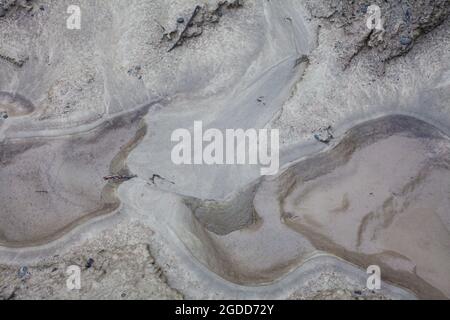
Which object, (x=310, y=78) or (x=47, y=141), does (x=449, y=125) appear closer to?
(x=310, y=78)

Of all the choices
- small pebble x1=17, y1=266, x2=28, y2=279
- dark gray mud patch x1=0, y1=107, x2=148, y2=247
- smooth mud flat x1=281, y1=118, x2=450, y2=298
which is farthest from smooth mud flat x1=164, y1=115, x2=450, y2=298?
small pebble x1=17, y1=266, x2=28, y2=279

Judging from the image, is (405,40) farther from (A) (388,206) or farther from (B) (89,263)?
(B) (89,263)

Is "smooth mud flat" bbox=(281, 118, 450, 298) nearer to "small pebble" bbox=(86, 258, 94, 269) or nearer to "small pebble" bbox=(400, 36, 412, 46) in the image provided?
"small pebble" bbox=(400, 36, 412, 46)

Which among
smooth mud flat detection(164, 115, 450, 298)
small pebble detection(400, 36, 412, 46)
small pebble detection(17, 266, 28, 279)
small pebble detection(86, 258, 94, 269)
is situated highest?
small pebble detection(400, 36, 412, 46)

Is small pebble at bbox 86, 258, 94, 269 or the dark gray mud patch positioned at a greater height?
the dark gray mud patch

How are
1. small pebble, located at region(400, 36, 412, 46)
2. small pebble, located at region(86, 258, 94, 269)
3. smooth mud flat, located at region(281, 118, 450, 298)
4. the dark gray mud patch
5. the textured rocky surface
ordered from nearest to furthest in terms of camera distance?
small pebble, located at region(86, 258, 94, 269) < the textured rocky surface < smooth mud flat, located at region(281, 118, 450, 298) < the dark gray mud patch < small pebble, located at region(400, 36, 412, 46)

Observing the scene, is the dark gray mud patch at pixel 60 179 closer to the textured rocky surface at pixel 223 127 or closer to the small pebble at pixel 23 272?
the textured rocky surface at pixel 223 127
